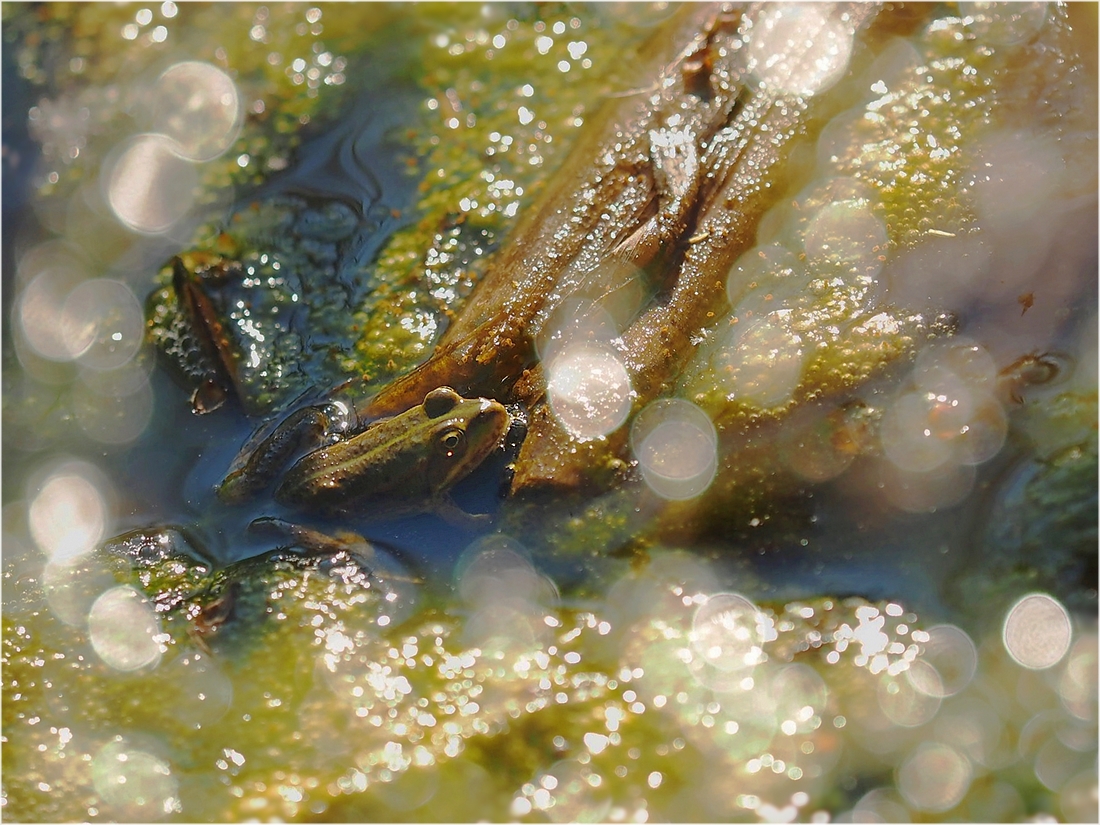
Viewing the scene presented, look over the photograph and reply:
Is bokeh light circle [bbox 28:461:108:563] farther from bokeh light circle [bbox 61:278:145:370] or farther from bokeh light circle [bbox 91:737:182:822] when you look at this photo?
bokeh light circle [bbox 91:737:182:822]

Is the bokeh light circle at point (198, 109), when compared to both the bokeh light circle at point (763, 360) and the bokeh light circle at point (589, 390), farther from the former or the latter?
the bokeh light circle at point (763, 360)

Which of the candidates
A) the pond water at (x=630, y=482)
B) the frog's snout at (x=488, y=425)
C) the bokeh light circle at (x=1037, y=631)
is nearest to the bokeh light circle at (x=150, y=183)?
the pond water at (x=630, y=482)

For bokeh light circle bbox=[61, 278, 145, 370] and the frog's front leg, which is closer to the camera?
the frog's front leg

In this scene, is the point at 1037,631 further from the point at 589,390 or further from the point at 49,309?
the point at 49,309

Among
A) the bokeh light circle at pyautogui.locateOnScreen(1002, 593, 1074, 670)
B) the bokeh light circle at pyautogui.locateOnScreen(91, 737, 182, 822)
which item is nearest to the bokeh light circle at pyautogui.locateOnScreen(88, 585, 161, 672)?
the bokeh light circle at pyautogui.locateOnScreen(91, 737, 182, 822)

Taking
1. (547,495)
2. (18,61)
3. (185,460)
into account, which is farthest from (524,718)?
(18,61)

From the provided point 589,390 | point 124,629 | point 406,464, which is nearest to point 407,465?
point 406,464
